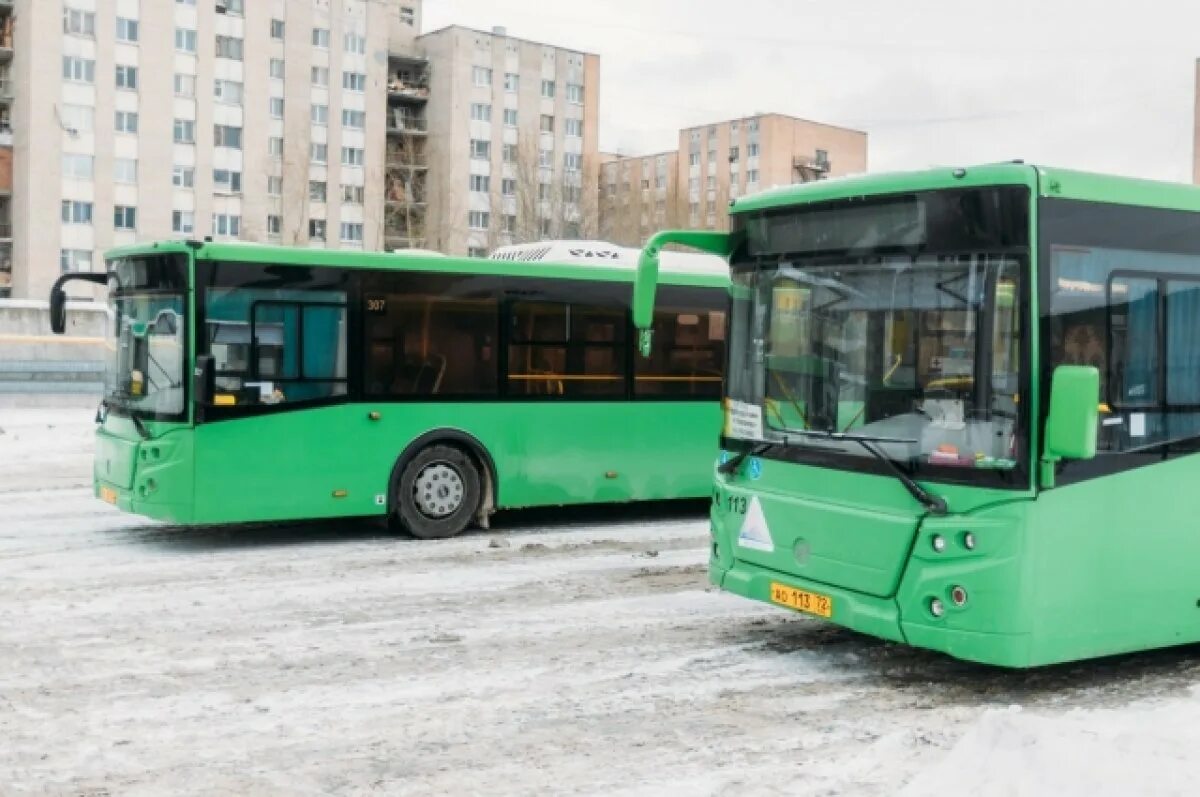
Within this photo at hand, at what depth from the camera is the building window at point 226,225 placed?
77250mm

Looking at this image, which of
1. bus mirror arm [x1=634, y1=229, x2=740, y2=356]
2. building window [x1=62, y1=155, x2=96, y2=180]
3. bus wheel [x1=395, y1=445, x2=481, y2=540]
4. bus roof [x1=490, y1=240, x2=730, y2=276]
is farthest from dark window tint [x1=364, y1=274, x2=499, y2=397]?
building window [x1=62, y1=155, x2=96, y2=180]

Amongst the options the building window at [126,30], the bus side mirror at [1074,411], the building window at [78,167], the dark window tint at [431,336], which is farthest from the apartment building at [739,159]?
the bus side mirror at [1074,411]

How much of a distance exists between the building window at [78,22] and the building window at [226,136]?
8.17 m

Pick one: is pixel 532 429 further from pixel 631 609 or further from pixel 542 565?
pixel 631 609

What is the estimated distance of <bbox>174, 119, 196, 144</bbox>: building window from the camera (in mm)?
75188

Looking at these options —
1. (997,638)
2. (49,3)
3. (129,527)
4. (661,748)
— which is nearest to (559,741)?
(661,748)

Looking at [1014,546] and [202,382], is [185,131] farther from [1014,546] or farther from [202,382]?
[1014,546]

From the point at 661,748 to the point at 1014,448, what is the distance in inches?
94.7

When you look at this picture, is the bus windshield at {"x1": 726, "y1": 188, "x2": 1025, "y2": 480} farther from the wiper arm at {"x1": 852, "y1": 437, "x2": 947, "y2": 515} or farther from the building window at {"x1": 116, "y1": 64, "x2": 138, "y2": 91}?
the building window at {"x1": 116, "y1": 64, "x2": 138, "y2": 91}

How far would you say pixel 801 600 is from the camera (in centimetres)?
823

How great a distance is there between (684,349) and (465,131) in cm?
7788

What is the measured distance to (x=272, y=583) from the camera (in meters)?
11.2

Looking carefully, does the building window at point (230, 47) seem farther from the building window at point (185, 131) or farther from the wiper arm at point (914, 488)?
the wiper arm at point (914, 488)

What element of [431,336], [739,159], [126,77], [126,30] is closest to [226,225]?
[126,77]
